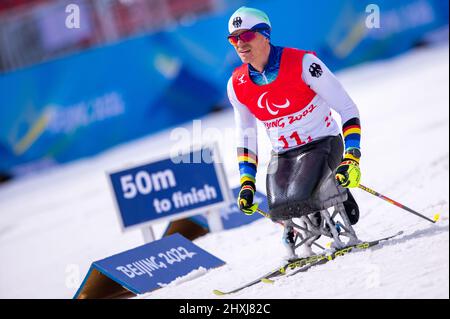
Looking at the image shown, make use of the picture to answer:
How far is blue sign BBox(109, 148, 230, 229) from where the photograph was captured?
8664mm

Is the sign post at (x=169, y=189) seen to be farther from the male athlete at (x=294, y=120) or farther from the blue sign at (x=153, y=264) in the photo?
the male athlete at (x=294, y=120)

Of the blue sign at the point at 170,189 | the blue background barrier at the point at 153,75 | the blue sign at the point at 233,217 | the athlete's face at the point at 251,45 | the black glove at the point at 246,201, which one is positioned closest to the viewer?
the athlete's face at the point at 251,45

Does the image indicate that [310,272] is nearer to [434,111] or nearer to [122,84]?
[434,111]

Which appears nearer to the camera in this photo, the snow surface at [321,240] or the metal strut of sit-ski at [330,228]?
the snow surface at [321,240]

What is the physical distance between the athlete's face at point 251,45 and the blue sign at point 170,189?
2865 mm

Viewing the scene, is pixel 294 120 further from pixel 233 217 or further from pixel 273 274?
pixel 233 217

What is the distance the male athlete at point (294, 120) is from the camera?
5.76m

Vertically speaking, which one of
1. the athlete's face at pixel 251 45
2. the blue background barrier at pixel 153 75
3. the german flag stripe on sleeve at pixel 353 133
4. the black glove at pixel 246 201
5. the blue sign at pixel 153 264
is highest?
the blue background barrier at pixel 153 75

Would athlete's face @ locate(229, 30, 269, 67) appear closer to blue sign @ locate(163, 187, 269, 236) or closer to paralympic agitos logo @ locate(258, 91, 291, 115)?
paralympic agitos logo @ locate(258, 91, 291, 115)

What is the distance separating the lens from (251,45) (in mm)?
5758

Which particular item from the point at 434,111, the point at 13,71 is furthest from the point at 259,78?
the point at 13,71

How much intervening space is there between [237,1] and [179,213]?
13753 mm

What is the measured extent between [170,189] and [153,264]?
166 cm

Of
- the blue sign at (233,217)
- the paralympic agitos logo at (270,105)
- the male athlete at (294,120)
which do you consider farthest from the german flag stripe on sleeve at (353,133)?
the blue sign at (233,217)
